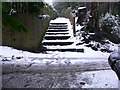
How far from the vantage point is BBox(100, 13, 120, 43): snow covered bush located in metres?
10.1

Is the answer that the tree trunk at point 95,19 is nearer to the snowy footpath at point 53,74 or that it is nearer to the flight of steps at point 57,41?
the flight of steps at point 57,41

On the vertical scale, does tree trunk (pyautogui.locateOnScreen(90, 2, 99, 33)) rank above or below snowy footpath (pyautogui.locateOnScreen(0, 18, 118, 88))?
above

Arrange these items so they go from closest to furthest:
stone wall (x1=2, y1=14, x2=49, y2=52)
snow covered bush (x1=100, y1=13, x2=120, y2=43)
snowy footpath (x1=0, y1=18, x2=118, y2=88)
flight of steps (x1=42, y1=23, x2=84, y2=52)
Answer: snowy footpath (x1=0, y1=18, x2=118, y2=88)
stone wall (x1=2, y1=14, x2=49, y2=52)
flight of steps (x1=42, y1=23, x2=84, y2=52)
snow covered bush (x1=100, y1=13, x2=120, y2=43)

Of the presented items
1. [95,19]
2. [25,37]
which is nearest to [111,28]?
[95,19]

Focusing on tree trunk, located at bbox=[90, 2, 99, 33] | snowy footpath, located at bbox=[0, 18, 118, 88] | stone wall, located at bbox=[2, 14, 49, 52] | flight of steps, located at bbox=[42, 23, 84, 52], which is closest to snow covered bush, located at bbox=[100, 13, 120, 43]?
tree trunk, located at bbox=[90, 2, 99, 33]

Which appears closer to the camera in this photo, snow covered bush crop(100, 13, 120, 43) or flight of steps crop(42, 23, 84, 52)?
flight of steps crop(42, 23, 84, 52)

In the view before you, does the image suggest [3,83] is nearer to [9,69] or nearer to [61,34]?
[9,69]

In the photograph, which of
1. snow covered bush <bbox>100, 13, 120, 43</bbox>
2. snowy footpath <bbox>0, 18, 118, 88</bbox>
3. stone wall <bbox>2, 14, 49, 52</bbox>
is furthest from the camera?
snow covered bush <bbox>100, 13, 120, 43</bbox>

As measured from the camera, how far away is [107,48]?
8758mm

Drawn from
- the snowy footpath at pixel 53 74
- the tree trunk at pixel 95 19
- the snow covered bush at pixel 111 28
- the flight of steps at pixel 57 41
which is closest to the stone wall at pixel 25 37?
the flight of steps at pixel 57 41

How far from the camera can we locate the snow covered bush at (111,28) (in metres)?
10.1

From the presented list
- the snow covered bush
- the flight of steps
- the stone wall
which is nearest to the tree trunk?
the snow covered bush

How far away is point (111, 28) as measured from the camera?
34.2 feet

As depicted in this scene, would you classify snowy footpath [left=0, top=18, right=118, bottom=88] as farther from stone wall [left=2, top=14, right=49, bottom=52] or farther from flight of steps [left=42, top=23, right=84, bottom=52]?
flight of steps [left=42, top=23, right=84, bottom=52]
